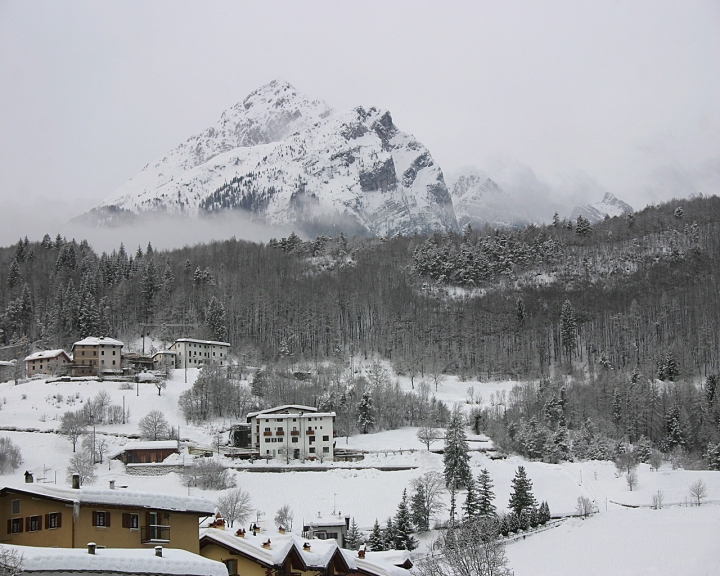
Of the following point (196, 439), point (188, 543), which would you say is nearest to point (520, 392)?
point (196, 439)

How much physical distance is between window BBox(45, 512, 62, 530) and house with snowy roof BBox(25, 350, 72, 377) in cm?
9267

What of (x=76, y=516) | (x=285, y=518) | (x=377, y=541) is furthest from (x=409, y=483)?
(x=76, y=516)

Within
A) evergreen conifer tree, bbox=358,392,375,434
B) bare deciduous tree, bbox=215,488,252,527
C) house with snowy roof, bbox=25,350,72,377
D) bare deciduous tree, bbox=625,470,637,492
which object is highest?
house with snowy roof, bbox=25,350,72,377

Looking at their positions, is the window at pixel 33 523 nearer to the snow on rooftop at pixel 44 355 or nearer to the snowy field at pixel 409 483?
the snowy field at pixel 409 483

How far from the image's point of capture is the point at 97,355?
109 metres

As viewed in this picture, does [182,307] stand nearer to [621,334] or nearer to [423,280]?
[423,280]

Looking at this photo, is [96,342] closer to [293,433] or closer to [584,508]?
[293,433]

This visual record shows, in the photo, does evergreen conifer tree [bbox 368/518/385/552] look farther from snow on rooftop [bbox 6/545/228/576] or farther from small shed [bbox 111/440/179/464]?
snow on rooftop [bbox 6/545/228/576]

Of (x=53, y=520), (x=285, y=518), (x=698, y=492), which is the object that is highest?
(x=53, y=520)

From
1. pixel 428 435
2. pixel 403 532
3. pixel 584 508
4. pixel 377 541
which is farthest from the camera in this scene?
pixel 428 435

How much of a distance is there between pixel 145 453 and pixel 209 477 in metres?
10.1

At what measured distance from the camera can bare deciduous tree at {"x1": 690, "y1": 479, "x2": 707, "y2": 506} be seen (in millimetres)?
68706

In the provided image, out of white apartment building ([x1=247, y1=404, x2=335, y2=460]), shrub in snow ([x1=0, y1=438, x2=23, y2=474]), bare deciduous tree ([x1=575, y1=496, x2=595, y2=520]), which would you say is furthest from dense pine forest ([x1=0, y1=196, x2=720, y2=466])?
shrub in snow ([x1=0, y1=438, x2=23, y2=474])

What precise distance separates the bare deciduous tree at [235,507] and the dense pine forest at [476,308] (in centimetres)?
3656
